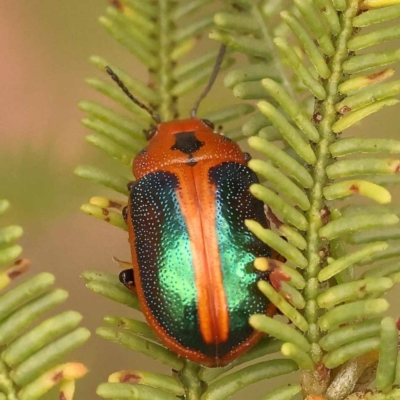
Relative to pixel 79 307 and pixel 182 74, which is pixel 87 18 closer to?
pixel 79 307

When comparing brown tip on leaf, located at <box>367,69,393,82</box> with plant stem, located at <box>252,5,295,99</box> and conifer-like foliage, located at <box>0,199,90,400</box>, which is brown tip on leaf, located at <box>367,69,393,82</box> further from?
conifer-like foliage, located at <box>0,199,90,400</box>

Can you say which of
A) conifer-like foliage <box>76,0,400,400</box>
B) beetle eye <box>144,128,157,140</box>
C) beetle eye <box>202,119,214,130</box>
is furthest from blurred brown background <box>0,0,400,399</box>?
conifer-like foliage <box>76,0,400,400</box>

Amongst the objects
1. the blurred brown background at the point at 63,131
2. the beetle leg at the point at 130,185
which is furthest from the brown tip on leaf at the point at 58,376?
the blurred brown background at the point at 63,131

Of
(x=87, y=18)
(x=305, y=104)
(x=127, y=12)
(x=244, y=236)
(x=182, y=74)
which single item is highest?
(x=87, y=18)

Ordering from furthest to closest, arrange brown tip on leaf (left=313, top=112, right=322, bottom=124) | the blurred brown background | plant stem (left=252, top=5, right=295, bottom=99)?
the blurred brown background, plant stem (left=252, top=5, right=295, bottom=99), brown tip on leaf (left=313, top=112, right=322, bottom=124)

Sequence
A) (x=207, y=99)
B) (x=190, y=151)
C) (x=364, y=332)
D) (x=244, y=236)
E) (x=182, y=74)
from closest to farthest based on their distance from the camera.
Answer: (x=364, y=332), (x=244, y=236), (x=182, y=74), (x=190, y=151), (x=207, y=99)

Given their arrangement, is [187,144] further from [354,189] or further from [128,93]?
[354,189]

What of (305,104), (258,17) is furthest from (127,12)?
(305,104)
